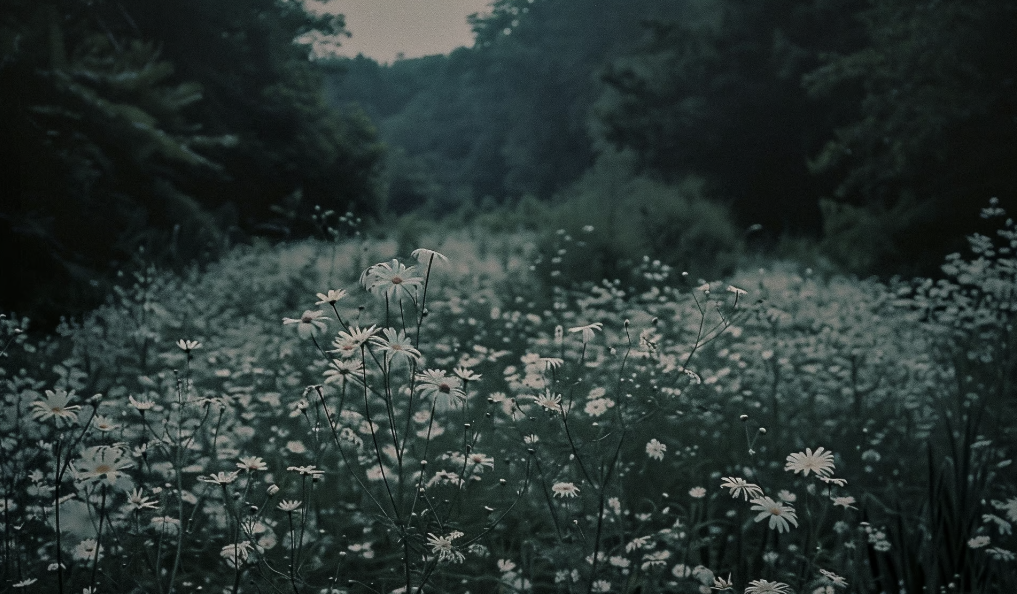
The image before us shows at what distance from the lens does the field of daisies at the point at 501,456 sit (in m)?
1.80

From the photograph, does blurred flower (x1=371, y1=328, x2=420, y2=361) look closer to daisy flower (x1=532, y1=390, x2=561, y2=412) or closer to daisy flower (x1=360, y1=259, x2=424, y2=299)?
daisy flower (x1=360, y1=259, x2=424, y2=299)

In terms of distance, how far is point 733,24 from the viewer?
1534cm

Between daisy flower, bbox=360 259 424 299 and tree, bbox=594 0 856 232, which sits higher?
tree, bbox=594 0 856 232

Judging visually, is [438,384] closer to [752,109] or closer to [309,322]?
[309,322]

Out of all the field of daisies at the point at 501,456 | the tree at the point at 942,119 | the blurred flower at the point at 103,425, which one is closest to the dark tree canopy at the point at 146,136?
the field of daisies at the point at 501,456

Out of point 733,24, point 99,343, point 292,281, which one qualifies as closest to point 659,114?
point 733,24

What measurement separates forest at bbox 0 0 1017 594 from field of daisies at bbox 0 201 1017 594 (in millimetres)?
26

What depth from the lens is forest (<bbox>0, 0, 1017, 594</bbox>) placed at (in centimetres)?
209

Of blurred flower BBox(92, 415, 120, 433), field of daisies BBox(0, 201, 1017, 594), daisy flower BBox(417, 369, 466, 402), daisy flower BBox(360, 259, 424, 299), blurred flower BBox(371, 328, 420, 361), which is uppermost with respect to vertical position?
daisy flower BBox(360, 259, 424, 299)

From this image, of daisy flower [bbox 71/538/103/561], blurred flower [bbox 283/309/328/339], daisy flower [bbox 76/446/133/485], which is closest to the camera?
daisy flower [bbox 76/446/133/485]

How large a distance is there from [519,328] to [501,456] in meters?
2.31

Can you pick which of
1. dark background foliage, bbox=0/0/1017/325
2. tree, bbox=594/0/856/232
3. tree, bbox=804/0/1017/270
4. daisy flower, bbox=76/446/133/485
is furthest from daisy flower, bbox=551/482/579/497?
tree, bbox=594/0/856/232

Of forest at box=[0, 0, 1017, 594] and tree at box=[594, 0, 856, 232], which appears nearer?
forest at box=[0, 0, 1017, 594]

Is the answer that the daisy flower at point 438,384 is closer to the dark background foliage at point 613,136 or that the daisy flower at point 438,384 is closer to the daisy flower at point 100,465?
the daisy flower at point 100,465
